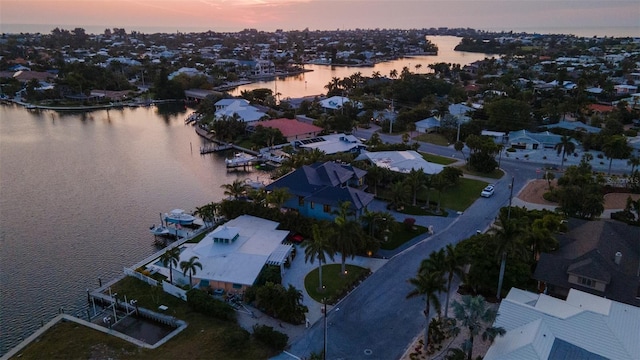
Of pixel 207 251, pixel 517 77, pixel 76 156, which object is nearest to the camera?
pixel 207 251

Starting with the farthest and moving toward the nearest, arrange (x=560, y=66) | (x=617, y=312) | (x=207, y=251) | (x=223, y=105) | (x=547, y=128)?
(x=560, y=66) < (x=223, y=105) < (x=547, y=128) < (x=207, y=251) < (x=617, y=312)

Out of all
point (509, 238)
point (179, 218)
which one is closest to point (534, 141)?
point (509, 238)

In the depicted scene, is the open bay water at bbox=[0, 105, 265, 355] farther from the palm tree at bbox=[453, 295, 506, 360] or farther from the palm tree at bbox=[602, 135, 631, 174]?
the palm tree at bbox=[602, 135, 631, 174]

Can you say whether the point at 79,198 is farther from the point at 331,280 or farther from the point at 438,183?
the point at 438,183

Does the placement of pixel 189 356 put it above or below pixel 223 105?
below

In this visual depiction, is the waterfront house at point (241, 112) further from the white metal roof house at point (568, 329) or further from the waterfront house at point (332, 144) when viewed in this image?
the white metal roof house at point (568, 329)

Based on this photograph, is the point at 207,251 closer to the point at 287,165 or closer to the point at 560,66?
the point at 287,165

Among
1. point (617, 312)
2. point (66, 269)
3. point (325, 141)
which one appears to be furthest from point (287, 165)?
point (617, 312)
